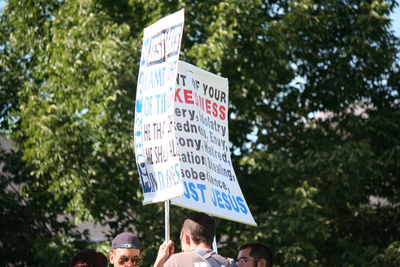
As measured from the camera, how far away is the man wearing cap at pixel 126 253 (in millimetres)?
6594

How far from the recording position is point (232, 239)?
15.6m

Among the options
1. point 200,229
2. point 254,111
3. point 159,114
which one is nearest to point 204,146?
point 159,114

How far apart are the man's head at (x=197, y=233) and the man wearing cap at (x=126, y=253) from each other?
1019 mm

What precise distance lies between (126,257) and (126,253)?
30 mm

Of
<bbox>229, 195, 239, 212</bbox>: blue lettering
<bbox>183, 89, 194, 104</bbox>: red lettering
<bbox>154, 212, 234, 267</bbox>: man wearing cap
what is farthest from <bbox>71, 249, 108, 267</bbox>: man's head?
<bbox>183, 89, 194, 104</bbox>: red lettering

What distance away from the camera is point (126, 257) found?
6602 millimetres

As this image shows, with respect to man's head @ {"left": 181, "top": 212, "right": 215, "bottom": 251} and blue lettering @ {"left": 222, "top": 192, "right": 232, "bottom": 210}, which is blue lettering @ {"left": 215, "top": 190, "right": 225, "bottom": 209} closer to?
blue lettering @ {"left": 222, "top": 192, "right": 232, "bottom": 210}

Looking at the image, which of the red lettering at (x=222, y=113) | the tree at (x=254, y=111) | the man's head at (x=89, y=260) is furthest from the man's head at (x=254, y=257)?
the tree at (x=254, y=111)

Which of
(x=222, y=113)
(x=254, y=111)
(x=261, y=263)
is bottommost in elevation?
(x=261, y=263)

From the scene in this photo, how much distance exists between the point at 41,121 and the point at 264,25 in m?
4.37

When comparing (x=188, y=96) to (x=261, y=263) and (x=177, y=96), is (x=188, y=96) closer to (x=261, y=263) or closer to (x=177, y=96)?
(x=177, y=96)

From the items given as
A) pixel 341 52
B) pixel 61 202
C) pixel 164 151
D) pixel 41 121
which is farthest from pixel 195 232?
pixel 341 52

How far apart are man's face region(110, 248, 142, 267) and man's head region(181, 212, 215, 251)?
1030mm

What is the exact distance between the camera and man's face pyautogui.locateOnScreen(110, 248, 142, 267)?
659 cm
